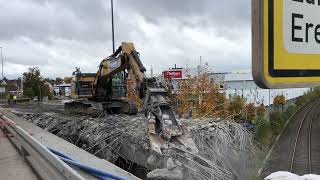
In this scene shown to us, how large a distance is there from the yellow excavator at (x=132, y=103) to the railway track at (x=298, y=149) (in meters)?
8.18

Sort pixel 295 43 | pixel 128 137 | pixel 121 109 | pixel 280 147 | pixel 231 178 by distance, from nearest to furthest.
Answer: pixel 295 43, pixel 231 178, pixel 128 137, pixel 121 109, pixel 280 147

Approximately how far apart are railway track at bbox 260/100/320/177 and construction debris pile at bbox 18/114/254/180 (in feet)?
23.2

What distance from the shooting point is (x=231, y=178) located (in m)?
14.3

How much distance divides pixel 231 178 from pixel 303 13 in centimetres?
1310

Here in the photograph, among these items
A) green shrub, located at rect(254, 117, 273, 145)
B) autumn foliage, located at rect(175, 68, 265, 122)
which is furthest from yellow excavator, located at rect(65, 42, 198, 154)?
green shrub, located at rect(254, 117, 273, 145)

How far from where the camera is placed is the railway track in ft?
96.3

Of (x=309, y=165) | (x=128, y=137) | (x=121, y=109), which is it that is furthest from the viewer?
(x=309, y=165)

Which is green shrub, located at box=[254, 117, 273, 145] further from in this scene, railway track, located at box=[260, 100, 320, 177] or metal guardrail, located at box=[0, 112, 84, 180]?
metal guardrail, located at box=[0, 112, 84, 180]

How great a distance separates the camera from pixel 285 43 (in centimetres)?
152

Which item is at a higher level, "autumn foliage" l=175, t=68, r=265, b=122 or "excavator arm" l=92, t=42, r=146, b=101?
"excavator arm" l=92, t=42, r=146, b=101

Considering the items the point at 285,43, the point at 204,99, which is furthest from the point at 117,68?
the point at 285,43

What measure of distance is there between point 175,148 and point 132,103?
38.6ft

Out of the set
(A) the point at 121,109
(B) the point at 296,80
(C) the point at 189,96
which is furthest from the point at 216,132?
(B) the point at 296,80

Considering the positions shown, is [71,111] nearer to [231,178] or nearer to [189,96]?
[189,96]
